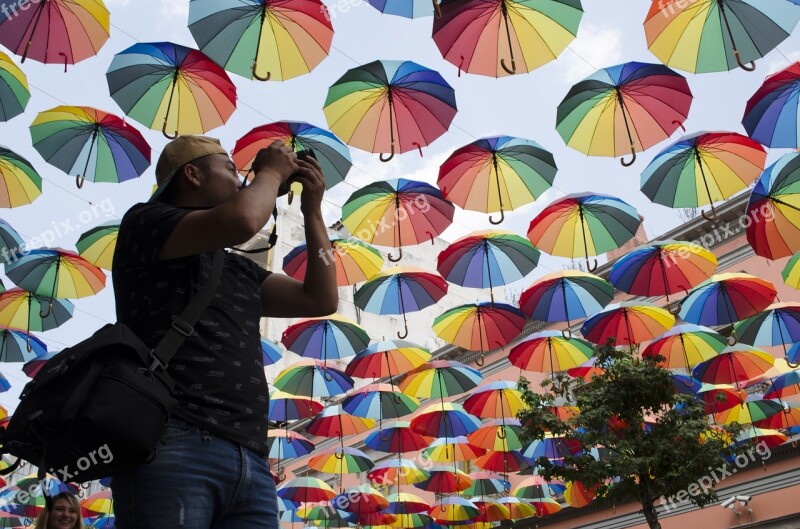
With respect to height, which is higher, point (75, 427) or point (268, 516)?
point (75, 427)

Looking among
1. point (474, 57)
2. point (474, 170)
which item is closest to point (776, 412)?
point (474, 170)

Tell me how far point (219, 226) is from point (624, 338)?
11513 millimetres

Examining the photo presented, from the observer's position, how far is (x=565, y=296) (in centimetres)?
1190

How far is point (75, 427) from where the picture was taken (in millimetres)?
1660

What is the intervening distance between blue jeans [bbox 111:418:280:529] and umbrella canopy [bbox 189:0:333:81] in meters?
5.88

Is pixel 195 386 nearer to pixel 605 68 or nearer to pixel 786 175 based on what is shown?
pixel 605 68

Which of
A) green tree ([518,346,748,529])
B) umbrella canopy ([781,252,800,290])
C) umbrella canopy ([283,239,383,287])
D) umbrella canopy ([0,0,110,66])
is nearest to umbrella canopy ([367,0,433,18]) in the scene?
umbrella canopy ([0,0,110,66])

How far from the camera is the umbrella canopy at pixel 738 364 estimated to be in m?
13.5

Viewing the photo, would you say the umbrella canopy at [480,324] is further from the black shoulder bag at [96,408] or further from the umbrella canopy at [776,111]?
the black shoulder bag at [96,408]

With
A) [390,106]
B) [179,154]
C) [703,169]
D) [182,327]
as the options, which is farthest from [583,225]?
[182,327]

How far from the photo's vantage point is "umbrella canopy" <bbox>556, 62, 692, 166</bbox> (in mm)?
7656

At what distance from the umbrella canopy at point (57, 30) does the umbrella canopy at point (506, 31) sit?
339 cm

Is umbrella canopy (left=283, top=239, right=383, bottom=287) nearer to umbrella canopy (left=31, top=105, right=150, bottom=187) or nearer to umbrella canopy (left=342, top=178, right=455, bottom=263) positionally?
umbrella canopy (left=342, top=178, right=455, bottom=263)

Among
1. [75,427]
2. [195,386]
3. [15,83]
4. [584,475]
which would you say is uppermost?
[15,83]
